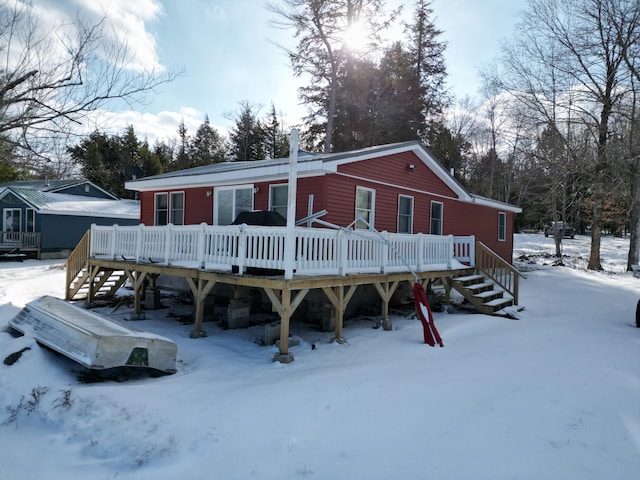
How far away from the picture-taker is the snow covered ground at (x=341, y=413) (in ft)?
11.9

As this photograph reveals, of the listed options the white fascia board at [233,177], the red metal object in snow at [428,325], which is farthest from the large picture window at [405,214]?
the red metal object in snow at [428,325]

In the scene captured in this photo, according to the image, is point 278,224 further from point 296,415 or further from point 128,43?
point 128,43

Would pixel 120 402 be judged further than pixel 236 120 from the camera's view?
No

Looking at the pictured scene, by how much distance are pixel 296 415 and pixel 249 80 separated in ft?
49.7

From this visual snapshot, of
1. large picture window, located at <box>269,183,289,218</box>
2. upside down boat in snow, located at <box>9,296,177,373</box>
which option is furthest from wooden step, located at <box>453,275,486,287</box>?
upside down boat in snow, located at <box>9,296,177,373</box>

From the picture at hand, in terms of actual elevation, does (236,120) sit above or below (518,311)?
above

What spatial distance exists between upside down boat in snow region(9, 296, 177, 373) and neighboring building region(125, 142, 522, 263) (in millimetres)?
4666

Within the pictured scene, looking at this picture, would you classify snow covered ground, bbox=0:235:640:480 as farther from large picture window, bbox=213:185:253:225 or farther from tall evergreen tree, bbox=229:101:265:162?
tall evergreen tree, bbox=229:101:265:162

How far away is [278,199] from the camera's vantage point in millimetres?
10070

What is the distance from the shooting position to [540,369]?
560cm

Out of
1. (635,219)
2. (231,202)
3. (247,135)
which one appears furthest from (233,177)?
(247,135)

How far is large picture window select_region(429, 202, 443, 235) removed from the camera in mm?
13500

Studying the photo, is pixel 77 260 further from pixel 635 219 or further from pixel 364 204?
pixel 635 219

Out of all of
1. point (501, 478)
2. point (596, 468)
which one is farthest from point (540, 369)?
point (501, 478)
